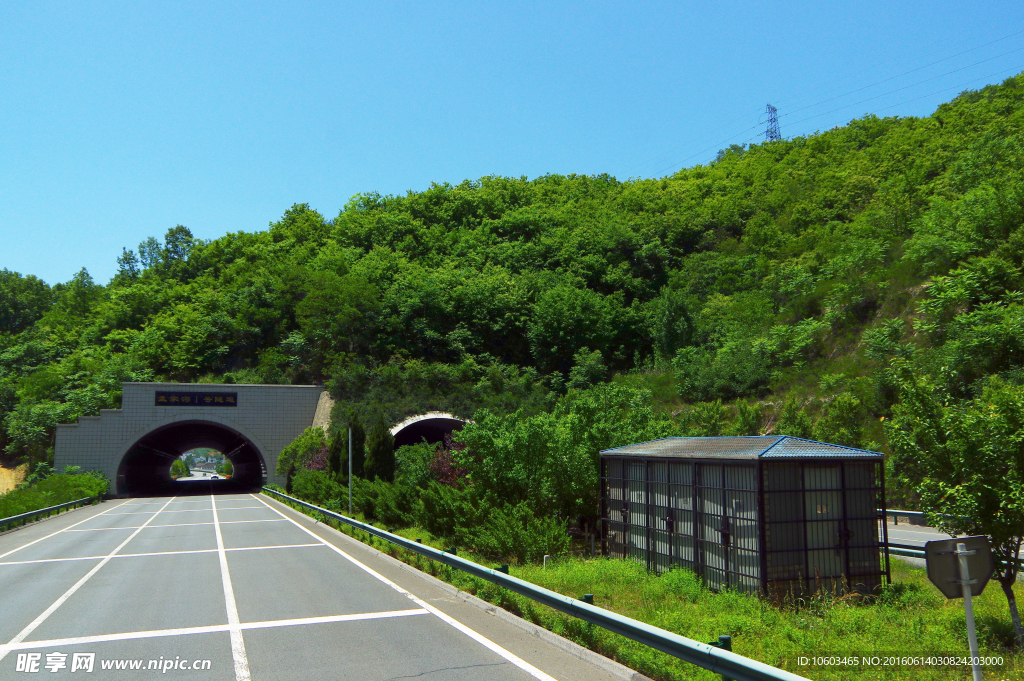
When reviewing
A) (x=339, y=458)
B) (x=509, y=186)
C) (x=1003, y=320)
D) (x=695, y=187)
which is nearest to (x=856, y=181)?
(x=695, y=187)

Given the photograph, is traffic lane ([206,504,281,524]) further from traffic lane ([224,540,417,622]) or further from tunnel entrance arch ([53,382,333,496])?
tunnel entrance arch ([53,382,333,496])

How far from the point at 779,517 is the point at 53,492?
3672cm

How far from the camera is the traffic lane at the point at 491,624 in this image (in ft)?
23.5

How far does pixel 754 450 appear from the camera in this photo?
11.6 m

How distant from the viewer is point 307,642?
27.5ft

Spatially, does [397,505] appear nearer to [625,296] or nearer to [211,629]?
[211,629]

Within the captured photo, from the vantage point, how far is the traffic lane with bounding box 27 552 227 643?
9391mm

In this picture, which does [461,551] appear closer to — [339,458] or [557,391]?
[339,458]

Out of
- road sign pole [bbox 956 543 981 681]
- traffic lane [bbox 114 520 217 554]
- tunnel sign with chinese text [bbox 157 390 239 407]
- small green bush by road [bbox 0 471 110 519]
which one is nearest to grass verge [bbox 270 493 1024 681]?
road sign pole [bbox 956 543 981 681]

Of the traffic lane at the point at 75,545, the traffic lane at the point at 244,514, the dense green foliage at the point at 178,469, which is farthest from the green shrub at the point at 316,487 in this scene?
the dense green foliage at the point at 178,469

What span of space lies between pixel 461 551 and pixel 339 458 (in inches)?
728

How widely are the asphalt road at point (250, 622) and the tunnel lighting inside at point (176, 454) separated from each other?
118 ft

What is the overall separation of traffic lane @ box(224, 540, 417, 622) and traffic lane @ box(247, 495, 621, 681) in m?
0.50

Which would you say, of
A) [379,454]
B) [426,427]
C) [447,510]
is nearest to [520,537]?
[447,510]
